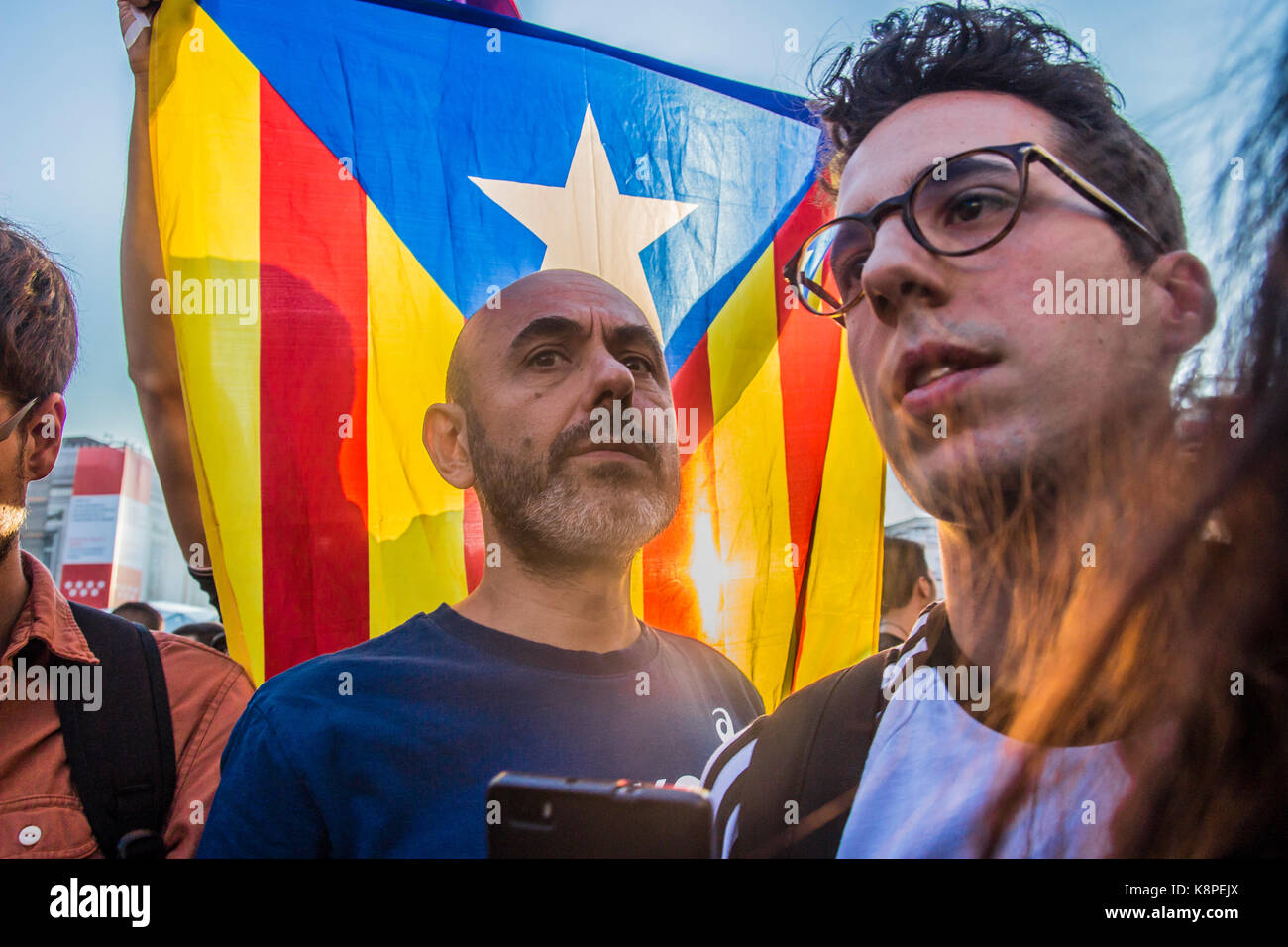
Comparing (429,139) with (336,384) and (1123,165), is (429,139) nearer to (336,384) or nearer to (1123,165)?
(336,384)

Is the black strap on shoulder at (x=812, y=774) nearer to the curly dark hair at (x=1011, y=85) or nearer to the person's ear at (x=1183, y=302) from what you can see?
the person's ear at (x=1183, y=302)

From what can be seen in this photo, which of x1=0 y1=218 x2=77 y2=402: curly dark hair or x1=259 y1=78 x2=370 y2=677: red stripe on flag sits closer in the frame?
x1=0 y1=218 x2=77 y2=402: curly dark hair

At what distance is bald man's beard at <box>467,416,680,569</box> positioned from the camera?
1.61m

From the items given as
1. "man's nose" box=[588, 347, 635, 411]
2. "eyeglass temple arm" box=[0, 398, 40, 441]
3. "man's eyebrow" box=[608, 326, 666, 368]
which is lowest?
"eyeglass temple arm" box=[0, 398, 40, 441]

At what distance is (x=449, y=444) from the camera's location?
5.79ft

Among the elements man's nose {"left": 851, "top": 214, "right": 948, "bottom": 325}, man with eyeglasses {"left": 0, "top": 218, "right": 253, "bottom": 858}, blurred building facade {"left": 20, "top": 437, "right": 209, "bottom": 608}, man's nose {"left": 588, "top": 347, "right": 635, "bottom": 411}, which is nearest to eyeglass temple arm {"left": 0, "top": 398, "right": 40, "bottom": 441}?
man with eyeglasses {"left": 0, "top": 218, "right": 253, "bottom": 858}

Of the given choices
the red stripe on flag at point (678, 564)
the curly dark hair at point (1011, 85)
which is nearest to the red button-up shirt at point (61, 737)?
the red stripe on flag at point (678, 564)

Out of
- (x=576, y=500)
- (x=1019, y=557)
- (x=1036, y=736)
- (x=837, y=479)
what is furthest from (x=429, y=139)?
(x=1036, y=736)

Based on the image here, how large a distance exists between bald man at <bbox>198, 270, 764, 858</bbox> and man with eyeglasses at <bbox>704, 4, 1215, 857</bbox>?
0.92 ft

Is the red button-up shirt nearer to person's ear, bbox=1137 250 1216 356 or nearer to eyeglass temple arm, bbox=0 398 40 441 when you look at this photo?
eyeglass temple arm, bbox=0 398 40 441

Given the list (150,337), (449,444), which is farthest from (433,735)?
(150,337)

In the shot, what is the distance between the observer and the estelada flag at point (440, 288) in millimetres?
1771

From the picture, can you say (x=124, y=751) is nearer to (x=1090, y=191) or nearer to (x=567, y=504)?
(x=567, y=504)

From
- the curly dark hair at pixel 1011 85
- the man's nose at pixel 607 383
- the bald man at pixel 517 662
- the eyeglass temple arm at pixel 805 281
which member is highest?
the curly dark hair at pixel 1011 85
